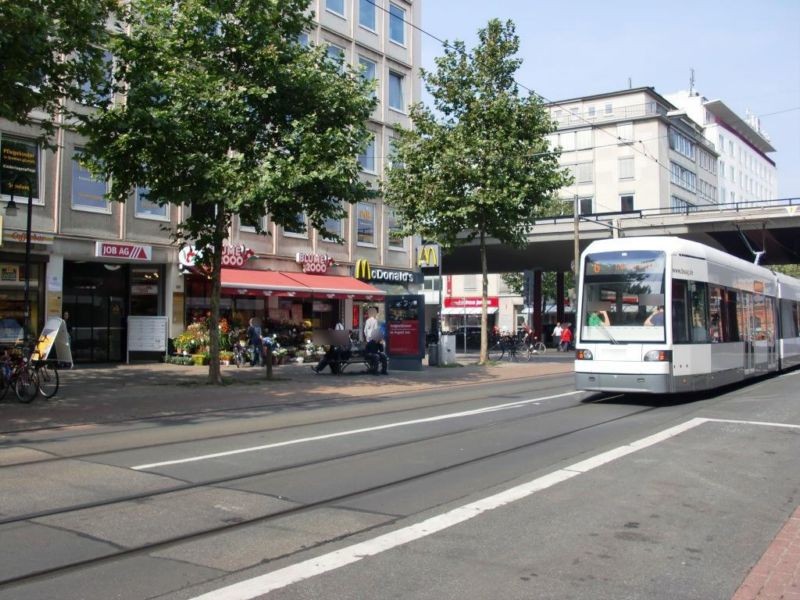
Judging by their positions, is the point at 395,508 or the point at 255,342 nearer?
the point at 395,508

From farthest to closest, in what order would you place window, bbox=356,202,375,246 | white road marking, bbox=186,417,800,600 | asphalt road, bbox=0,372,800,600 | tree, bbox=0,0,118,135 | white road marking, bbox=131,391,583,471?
window, bbox=356,202,375,246, tree, bbox=0,0,118,135, white road marking, bbox=131,391,583,471, asphalt road, bbox=0,372,800,600, white road marking, bbox=186,417,800,600

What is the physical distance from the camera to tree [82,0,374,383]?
54.0 feet

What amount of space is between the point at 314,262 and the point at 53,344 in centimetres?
1695

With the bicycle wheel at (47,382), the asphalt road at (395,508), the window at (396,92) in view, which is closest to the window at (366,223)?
the window at (396,92)

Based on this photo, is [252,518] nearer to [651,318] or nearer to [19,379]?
[651,318]

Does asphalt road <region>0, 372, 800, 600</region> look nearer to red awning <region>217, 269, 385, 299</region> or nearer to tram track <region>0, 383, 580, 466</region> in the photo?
tram track <region>0, 383, 580, 466</region>

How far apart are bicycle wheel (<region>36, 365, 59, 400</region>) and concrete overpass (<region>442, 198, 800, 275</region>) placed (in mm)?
19476

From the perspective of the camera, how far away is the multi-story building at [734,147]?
258ft

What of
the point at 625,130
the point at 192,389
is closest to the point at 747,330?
the point at 192,389

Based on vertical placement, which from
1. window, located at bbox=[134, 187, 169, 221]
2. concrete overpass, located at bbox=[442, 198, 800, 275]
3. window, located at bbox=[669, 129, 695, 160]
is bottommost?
window, located at bbox=[134, 187, 169, 221]

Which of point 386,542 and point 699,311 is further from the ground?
point 699,311

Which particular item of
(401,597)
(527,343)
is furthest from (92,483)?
(527,343)

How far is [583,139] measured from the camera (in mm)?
68188

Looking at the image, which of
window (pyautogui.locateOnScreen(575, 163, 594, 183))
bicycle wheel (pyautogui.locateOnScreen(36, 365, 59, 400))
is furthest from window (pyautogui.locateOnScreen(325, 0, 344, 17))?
window (pyautogui.locateOnScreen(575, 163, 594, 183))
